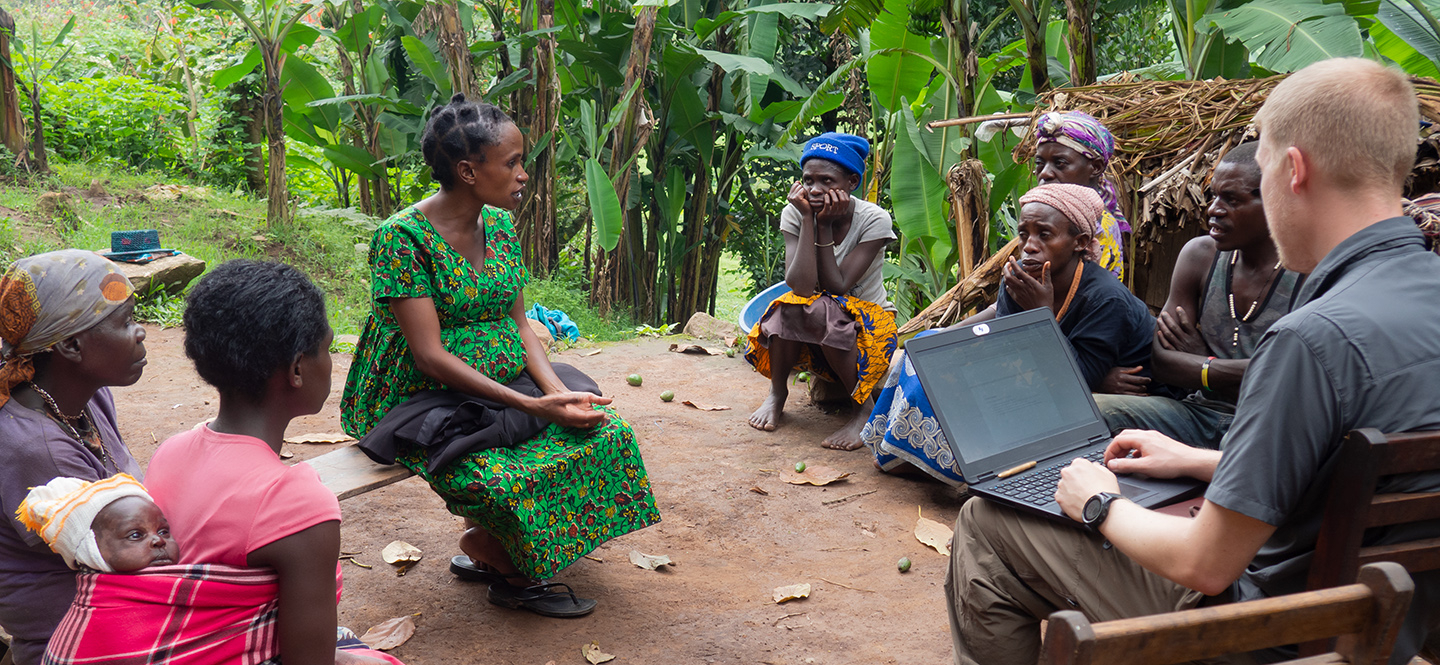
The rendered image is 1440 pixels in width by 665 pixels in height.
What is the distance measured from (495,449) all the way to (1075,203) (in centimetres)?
221

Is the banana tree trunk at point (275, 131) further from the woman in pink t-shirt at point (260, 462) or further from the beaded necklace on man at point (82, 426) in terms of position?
the woman in pink t-shirt at point (260, 462)

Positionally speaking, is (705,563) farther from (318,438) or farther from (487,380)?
(318,438)

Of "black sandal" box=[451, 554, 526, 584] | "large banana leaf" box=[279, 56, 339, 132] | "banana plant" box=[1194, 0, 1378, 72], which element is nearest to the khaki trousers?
"black sandal" box=[451, 554, 526, 584]

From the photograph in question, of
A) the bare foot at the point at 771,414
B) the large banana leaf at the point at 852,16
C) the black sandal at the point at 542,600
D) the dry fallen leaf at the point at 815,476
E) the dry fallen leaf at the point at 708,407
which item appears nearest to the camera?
the black sandal at the point at 542,600

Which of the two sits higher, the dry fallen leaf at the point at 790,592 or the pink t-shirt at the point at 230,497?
the pink t-shirt at the point at 230,497

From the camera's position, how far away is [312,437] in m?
4.80

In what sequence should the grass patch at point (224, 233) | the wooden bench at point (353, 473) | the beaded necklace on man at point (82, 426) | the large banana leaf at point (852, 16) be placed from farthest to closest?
1. the grass patch at point (224, 233)
2. the large banana leaf at point (852, 16)
3. the wooden bench at point (353, 473)
4. the beaded necklace on man at point (82, 426)

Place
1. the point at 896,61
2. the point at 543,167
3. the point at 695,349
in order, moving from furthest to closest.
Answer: the point at 543,167
the point at 695,349
the point at 896,61

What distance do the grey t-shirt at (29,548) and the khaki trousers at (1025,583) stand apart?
200cm

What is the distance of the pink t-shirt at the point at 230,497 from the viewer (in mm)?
1736

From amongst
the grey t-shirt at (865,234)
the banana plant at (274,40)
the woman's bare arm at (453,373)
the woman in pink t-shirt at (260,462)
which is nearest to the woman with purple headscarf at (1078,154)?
the grey t-shirt at (865,234)

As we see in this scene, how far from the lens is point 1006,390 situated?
2.51 metres

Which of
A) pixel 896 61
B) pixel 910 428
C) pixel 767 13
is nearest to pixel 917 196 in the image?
pixel 896 61

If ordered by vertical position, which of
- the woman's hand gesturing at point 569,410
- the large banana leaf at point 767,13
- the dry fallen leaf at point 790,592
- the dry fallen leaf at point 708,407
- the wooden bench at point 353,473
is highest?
the large banana leaf at point 767,13
